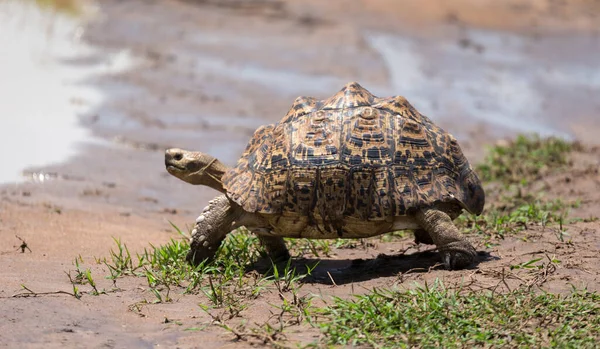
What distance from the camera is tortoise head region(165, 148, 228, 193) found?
726 centimetres

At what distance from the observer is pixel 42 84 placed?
1472cm

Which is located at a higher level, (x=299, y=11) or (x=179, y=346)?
(x=299, y=11)

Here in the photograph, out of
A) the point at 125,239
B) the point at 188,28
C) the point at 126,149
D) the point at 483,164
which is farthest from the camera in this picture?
the point at 188,28

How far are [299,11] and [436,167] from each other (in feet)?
40.0

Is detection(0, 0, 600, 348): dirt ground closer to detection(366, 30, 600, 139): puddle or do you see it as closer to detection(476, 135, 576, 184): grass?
detection(476, 135, 576, 184): grass

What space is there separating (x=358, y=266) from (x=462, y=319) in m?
1.84

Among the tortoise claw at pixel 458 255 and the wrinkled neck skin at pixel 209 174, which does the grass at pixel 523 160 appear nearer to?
the tortoise claw at pixel 458 255

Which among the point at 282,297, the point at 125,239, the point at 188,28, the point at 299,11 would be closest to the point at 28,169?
the point at 125,239

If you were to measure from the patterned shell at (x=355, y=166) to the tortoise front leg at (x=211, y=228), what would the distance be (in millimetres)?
169

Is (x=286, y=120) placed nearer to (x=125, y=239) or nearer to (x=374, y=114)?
(x=374, y=114)

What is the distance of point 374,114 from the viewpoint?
678cm

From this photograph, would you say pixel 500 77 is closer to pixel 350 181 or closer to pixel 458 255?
pixel 458 255

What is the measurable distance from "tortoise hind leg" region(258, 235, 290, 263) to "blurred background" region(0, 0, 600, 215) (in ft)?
9.07

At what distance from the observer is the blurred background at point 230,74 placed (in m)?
11.8
